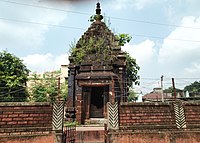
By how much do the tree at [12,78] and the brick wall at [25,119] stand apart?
14190 millimetres

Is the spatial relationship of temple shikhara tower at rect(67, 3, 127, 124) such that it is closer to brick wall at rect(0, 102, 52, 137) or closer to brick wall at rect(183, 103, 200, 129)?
brick wall at rect(183, 103, 200, 129)

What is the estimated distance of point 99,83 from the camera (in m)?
11.7

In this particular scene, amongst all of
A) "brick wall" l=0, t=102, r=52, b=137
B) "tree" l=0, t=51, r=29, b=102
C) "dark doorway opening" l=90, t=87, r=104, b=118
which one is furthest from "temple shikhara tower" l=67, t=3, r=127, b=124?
"tree" l=0, t=51, r=29, b=102

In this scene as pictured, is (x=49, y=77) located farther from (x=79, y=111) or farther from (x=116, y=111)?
(x=116, y=111)

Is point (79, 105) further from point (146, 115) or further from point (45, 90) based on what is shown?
point (45, 90)

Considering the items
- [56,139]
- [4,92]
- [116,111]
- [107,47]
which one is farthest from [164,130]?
[4,92]

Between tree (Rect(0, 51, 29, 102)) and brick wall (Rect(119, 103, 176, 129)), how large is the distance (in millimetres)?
15875

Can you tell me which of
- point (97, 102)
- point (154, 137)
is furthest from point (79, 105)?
point (154, 137)

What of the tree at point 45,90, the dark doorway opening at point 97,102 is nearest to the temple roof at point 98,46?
the dark doorway opening at point 97,102

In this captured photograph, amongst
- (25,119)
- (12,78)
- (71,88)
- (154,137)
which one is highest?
(12,78)

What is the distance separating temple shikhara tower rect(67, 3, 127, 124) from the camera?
11781 millimetres

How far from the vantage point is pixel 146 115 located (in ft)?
20.0

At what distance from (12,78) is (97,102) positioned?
12330 millimetres

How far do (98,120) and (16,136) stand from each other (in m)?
6.73
